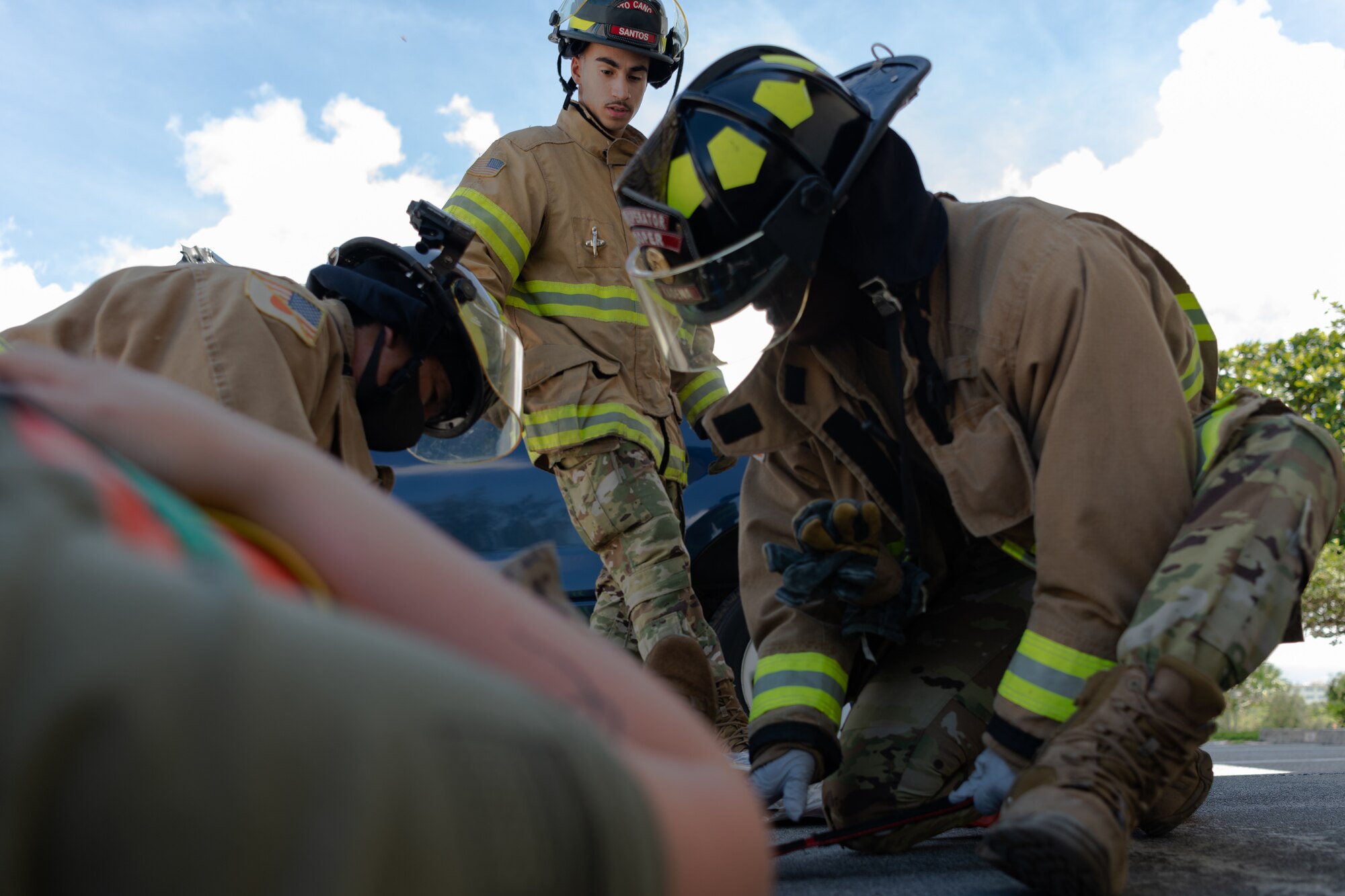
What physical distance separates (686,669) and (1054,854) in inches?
55.2

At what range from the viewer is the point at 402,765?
0.55 m

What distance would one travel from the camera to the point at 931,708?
7.91 ft

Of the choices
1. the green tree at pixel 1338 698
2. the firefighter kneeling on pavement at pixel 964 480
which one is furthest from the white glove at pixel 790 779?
the green tree at pixel 1338 698

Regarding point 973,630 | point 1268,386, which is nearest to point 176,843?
point 973,630

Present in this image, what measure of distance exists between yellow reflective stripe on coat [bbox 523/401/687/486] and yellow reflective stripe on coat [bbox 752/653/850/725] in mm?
1246

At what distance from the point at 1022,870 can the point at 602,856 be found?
1.15 metres

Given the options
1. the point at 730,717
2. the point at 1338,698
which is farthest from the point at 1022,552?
the point at 1338,698

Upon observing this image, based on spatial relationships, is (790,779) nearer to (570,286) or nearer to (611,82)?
(570,286)

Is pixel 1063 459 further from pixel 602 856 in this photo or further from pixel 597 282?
pixel 597 282

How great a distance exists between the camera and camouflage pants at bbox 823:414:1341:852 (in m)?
1.74

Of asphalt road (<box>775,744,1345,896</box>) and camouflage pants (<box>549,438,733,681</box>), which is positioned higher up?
camouflage pants (<box>549,438,733,681</box>)

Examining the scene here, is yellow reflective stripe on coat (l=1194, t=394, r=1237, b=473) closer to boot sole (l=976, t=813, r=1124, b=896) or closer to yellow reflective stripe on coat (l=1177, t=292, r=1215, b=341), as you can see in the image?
yellow reflective stripe on coat (l=1177, t=292, r=1215, b=341)

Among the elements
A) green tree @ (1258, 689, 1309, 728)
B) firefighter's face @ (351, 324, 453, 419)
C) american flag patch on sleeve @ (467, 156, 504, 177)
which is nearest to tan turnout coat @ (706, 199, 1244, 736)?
firefighter's face @ (351, 324, 453, 419)

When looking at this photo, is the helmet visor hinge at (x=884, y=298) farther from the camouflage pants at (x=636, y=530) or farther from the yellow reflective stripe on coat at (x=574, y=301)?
the yellow reflective stripe on coat at (x=574, y=301)
